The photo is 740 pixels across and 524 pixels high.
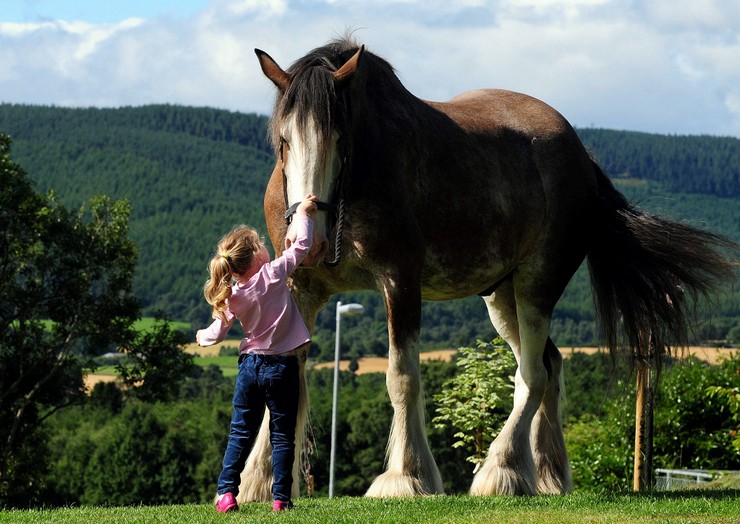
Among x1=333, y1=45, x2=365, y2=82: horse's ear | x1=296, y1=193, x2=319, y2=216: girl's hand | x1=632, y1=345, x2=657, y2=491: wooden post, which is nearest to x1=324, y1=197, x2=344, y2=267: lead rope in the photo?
x1=296, y1=193, x2=319, y2=216: girl's hand

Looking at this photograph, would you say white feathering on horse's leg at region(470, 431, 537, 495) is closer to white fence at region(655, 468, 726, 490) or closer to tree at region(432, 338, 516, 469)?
white fence at region(655, 468, 726, 490)

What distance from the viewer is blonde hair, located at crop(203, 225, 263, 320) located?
6.52 metres

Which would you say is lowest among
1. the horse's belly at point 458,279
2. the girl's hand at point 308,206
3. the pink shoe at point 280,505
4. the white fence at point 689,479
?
the white fence at point 689,479

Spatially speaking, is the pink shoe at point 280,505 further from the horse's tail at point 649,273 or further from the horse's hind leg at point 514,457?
the horse's tail at point 649,273

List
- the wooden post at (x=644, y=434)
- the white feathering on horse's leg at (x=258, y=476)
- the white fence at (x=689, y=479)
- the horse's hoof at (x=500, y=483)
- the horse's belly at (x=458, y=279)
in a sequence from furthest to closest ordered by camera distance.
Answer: the white fence at (x=689, y=479) < the wooden post at (x=644, y=434) < the horse's hoof at (x=500, y=483) < the horse's belly at (x=458, y=279) < the white feathering on horse's leg at (x=258, y=476)

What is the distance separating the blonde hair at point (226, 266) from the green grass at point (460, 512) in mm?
1295

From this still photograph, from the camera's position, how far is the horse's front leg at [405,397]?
7344mm

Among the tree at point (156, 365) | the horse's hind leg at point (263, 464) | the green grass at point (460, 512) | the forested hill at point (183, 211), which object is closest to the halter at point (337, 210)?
the horse's hind leg at point (263, 464)

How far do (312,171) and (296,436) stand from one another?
A: 2036 millimetres

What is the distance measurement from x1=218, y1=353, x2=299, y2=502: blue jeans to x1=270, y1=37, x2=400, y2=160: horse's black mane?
1408 millimetres

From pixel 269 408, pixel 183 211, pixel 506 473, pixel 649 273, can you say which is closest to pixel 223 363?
pixel 183 211

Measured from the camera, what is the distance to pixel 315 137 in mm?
6859

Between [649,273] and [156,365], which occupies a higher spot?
[649,273]

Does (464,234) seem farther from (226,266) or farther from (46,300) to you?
(46,300)
